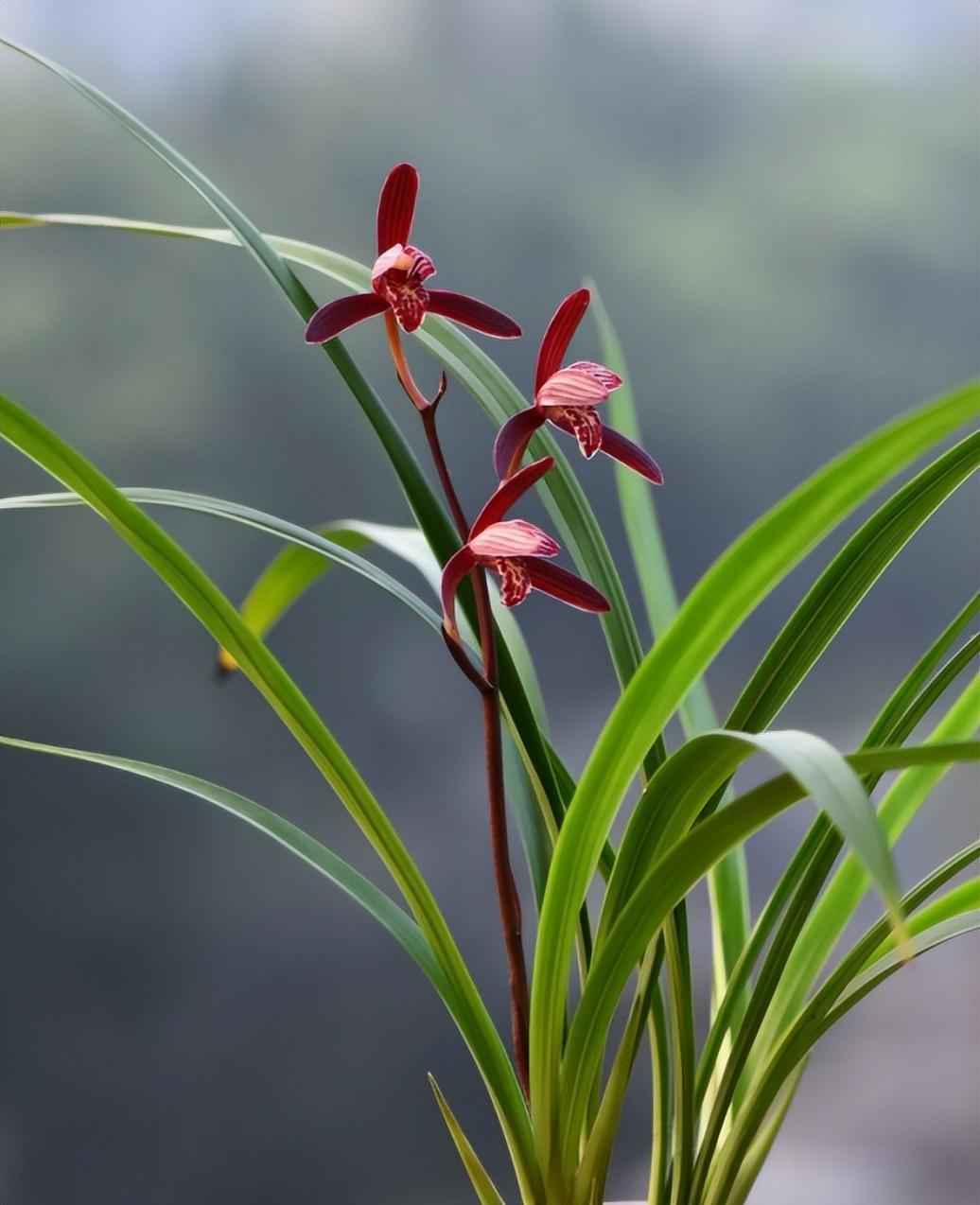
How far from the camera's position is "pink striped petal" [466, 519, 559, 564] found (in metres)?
0.56

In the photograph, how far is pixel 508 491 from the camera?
0.59m

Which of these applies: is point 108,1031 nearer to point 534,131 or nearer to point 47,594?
point 47,594

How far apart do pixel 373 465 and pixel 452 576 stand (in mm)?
524

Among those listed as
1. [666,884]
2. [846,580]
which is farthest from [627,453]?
[666,884]

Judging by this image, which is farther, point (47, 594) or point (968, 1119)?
point (968, 1119)

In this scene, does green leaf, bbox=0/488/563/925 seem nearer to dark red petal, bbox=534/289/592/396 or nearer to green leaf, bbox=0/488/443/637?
green leaf, bbox=0/488/443/637

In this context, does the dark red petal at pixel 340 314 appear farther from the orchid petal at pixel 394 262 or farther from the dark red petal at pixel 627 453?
the dark red petal at pixel 627 453

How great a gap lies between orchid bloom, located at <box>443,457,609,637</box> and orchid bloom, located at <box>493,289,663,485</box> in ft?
0.07

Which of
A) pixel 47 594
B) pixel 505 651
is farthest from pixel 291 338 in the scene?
pixel 505 651

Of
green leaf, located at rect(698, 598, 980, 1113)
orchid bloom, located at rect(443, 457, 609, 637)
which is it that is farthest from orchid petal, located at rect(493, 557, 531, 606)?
green leaf, located at rect(698, 598, 980, 1113)

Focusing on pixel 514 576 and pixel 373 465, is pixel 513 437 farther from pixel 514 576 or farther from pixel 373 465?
pixel 373 465

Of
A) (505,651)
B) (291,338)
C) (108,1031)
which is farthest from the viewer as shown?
(291,338)

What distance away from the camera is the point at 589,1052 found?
0.60 m

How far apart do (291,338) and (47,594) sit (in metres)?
0.34
